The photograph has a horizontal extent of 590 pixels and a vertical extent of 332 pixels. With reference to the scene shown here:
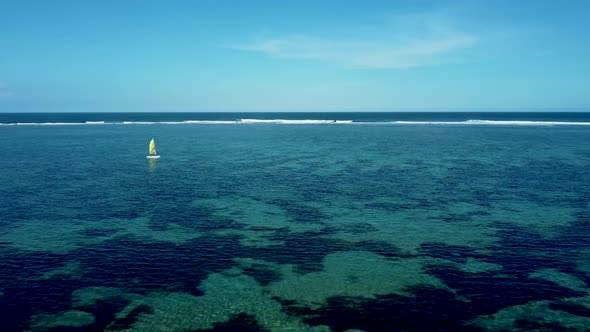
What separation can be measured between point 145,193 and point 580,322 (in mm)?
43596

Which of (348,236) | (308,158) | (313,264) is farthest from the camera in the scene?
(308,158)

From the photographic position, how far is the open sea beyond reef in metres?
22.4

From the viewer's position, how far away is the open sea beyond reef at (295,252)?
22.4 metres

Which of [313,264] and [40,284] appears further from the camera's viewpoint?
[313,264]

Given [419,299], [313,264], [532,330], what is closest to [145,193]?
[313,264]

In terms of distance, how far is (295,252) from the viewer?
31.2 meters

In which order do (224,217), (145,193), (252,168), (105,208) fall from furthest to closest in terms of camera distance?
(252,168), (145,193), (105,208), (224,217)

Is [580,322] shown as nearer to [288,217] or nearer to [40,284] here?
[288,217]

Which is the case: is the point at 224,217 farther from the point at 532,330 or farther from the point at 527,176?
the point at 527,176

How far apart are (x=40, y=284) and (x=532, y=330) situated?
27435 mm

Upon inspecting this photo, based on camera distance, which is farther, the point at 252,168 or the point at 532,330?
the point at 252,168

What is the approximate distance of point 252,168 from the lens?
71.3 metres

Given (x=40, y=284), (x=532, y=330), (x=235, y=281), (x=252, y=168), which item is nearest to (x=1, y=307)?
(x=40, y=284)

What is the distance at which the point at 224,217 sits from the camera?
40375 millimetres
